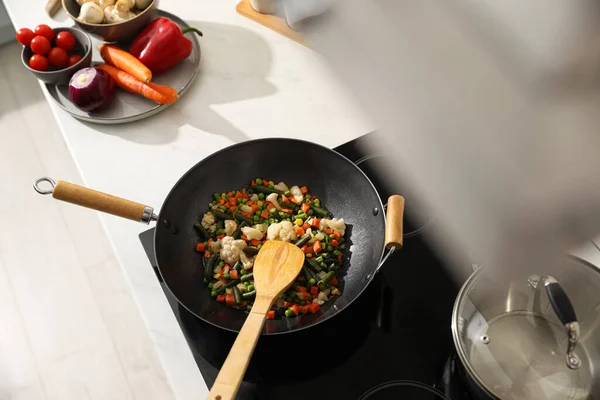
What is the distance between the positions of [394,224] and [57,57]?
2.54 feet

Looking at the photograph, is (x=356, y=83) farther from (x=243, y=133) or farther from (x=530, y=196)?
(x=530, y=196)

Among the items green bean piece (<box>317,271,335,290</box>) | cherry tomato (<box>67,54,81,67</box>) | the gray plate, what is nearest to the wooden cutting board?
the gray plate

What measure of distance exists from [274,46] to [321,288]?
61 cm

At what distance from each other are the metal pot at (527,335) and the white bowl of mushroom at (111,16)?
86 cm

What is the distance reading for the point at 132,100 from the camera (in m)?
1.13

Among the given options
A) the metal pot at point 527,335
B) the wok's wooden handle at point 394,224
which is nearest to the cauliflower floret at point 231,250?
the wok's wooden handle at point 394,224

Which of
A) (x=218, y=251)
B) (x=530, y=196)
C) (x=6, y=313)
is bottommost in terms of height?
(x=6, y=313)

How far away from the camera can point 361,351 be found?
81 centimetres

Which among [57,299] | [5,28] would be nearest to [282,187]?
[57,299]

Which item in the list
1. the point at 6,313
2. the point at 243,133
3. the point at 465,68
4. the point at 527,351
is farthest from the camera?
the point at 6,313

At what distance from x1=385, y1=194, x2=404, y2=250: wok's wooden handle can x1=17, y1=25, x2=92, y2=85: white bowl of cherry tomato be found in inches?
28.0

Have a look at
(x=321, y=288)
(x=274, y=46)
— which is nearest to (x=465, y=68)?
(x=321, y=288)

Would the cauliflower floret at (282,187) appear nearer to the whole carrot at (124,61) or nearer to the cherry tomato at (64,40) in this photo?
the whole carrot at (124,61)

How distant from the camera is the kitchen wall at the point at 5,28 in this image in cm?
203
